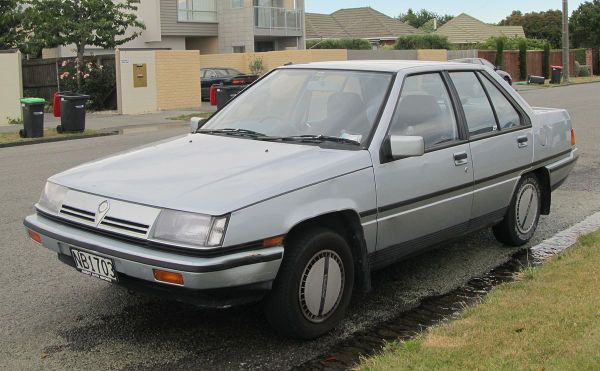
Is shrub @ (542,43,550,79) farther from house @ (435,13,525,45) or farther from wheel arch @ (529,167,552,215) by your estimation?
wheel arch @ (529,167,552,215)

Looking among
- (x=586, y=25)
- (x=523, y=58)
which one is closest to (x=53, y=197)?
(x=523, y=58)

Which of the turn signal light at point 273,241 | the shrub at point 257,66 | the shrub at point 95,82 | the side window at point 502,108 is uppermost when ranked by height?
the shrub at point 257,66

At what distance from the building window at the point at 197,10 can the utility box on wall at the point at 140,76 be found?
53.8 ft

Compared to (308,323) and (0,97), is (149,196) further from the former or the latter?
(0,97)

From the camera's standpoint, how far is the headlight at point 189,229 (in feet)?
12.2

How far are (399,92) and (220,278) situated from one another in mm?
2029

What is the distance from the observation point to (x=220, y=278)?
3.74 meters

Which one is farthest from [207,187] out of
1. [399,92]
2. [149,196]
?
[399,92]

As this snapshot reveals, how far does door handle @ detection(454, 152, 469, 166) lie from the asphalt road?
94cm

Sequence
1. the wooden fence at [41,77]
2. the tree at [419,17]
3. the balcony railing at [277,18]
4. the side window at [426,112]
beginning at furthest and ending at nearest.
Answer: the tree at [419,17] → the balcony railing at [277,18] → the wooden fence at [41,77] → the side window at [426,112]

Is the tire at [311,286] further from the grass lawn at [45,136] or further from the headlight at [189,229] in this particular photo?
the grass lawn at [45,136]

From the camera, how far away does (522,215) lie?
20.7 feet

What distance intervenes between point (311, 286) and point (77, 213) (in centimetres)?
143

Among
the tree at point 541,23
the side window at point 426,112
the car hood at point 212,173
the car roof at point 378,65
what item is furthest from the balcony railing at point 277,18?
the tree at point 541,23
